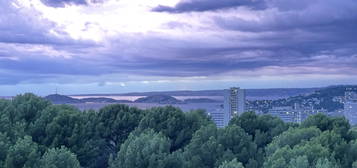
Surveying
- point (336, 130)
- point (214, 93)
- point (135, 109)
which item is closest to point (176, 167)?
point (336, 130)

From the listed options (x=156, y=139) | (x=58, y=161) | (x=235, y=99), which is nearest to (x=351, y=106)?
(x=235, y=99)

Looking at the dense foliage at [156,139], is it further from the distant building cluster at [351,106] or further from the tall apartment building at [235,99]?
the distant building cluster at [351,106]

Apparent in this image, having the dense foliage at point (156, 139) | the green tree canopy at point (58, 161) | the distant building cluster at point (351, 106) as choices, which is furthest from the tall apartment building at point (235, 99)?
the green tree canopy at point (58, 161)

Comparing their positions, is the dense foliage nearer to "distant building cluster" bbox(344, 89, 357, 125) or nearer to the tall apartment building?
the tall apartment building

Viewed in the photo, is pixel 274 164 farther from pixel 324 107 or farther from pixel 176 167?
pixel 324 107

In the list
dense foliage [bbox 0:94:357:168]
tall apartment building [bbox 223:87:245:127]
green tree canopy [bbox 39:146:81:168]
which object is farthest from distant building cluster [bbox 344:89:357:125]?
green tree canopy [bbox 39:146:81:168]

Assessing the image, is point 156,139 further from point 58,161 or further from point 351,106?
point 351,106
